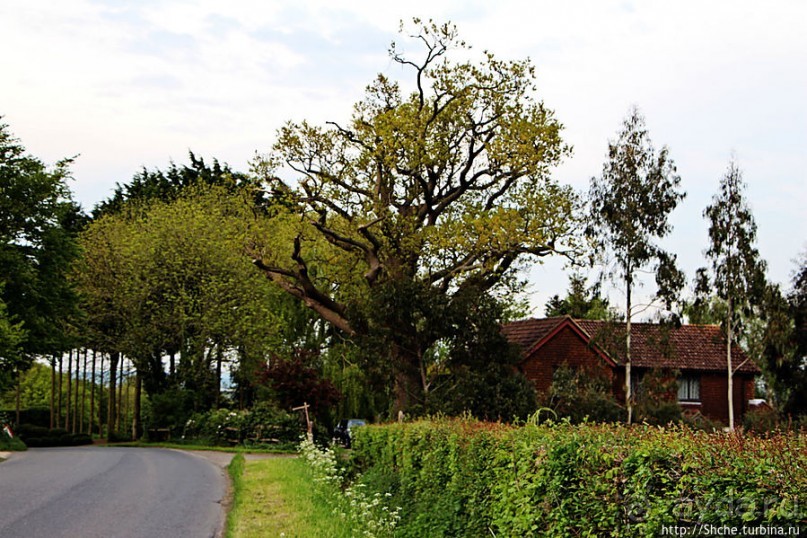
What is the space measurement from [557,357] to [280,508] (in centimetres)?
2935

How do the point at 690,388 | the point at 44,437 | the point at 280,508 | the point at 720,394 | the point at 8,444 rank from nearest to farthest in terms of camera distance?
the point at 280,508, the point at 8,444, the point at 690,388, the point at 720,394, the point at 44,437

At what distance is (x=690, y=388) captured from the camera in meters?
45.8

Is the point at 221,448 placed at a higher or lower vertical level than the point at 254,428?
lower

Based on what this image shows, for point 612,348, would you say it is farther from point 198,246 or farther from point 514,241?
point 198,246

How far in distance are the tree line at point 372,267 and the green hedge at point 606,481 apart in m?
17.8

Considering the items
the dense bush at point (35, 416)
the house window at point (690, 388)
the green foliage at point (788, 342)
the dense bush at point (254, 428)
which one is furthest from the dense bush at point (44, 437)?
the green foliage at point (788, 342)

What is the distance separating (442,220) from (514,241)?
16.5 ft

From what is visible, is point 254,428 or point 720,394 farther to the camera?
point 720,394

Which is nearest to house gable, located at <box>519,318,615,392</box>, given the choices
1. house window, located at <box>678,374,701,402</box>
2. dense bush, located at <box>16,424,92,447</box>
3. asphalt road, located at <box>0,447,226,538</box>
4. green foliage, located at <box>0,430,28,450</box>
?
house window, located at <box>678,374,701,402</box>

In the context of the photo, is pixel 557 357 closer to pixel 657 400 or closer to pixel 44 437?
pixel 657 400

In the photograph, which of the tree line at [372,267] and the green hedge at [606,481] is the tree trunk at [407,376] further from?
the green hedge at [606,481]

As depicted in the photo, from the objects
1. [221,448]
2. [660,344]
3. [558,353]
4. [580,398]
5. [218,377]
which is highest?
[660,344]

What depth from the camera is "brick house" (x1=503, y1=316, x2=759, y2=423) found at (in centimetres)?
4250

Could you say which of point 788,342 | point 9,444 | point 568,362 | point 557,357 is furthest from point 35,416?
point 788,342
